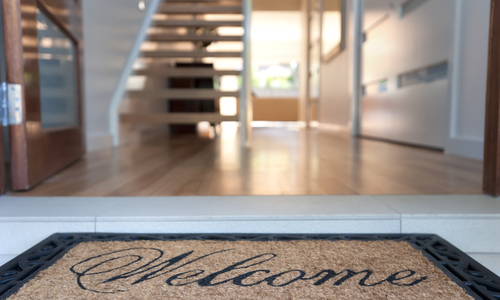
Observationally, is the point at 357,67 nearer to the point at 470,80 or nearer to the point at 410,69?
the point at 410,69

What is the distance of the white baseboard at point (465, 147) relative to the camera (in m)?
1.89

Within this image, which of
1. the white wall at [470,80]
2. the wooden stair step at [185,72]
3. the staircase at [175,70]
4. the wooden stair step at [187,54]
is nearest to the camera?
the white wall at [470,80]

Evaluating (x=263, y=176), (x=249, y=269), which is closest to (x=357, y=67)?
(x=263, y=176)

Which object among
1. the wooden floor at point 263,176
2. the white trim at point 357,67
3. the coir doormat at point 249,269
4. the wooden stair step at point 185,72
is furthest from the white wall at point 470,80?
the white trim at point 357,67

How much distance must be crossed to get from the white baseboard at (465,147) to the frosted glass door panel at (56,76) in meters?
1.86

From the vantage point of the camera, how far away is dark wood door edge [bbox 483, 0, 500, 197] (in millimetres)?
1026

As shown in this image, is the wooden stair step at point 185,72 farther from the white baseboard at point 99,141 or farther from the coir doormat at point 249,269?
the coir doormat at point 249,269

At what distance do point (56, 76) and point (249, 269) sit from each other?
124 centimetres

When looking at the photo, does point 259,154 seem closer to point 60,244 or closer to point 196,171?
point 196,171

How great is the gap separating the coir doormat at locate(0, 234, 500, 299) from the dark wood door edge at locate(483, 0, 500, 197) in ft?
1.05

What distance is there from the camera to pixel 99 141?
2.55 metres

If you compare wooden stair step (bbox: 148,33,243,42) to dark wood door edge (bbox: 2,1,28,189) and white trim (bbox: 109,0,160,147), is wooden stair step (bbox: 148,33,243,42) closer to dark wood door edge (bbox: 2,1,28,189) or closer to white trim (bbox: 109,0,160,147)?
white trim (bbox: 109,0,160,147)

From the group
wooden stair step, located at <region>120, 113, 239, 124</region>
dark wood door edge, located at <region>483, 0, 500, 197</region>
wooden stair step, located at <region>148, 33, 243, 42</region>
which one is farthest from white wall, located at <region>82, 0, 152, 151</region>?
dark wood door edge, located at <region>483, 0, 500, 197</region>

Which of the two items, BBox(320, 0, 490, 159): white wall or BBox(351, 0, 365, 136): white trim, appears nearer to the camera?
BBox(320, 0, 490, 159): white wall
